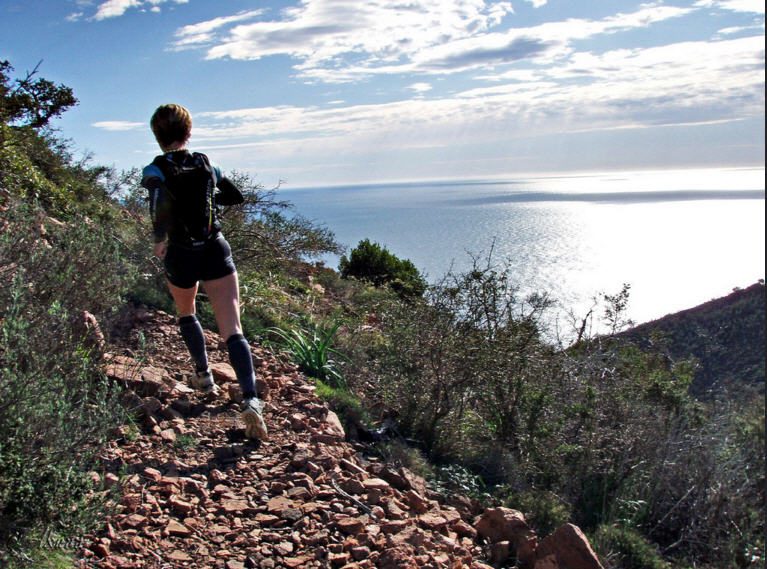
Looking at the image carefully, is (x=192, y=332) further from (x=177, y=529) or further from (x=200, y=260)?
(x=177, y=529)

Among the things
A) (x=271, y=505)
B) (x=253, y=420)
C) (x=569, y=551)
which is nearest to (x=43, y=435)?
(x=271, y=505)

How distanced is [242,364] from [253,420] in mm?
346

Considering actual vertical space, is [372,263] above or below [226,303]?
below

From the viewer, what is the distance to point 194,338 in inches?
175

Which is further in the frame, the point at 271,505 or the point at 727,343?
the point at 727,343

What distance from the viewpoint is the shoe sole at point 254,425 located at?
3.98 metres

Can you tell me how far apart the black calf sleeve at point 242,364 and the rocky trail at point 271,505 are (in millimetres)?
311

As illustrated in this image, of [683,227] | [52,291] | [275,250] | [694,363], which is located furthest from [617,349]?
[683,227]

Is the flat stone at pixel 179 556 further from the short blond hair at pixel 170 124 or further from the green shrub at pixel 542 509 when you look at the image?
the short blond hair at pixel 170 124

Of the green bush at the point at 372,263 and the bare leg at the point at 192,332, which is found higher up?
the bare leg at the point at 192,332

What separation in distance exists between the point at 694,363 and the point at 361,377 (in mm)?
3000

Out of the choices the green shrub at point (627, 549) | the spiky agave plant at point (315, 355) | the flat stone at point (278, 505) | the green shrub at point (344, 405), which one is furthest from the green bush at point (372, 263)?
the flat stone at point (278, 505)

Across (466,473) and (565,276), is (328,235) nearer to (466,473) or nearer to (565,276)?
(565,276)

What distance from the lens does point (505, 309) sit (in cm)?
587
